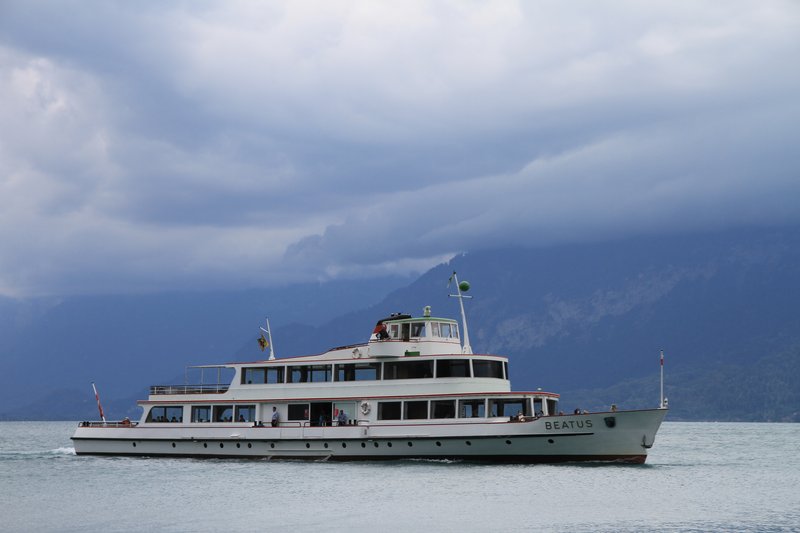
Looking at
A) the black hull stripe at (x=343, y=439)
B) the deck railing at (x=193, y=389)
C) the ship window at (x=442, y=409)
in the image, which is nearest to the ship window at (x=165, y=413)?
the deck railing at (x=193, y=389)

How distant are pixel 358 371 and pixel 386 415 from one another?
304 cm

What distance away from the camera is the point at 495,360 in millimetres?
54406

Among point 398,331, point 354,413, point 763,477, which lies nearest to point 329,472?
point 354,413

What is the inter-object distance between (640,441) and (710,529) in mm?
14603

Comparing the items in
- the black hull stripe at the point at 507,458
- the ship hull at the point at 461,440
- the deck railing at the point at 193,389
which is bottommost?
the black hull stripe at the point at 507,458

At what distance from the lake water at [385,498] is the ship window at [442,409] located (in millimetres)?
2455

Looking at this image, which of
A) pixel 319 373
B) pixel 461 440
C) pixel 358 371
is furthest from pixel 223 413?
pixel 461 440

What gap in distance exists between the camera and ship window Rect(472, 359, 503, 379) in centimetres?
5356

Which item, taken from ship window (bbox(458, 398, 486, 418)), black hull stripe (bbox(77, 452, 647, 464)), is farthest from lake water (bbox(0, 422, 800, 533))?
ship window (bbox(458, 398, 486, 418))

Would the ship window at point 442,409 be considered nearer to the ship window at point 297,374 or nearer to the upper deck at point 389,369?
the upper deck at point 389,369

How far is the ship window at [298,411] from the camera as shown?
185ft

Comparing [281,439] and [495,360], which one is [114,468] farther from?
[495,360]

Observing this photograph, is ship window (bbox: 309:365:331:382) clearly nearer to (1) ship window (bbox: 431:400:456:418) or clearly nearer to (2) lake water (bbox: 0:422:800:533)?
(2) lake water (bbox: 0:422:800:533)

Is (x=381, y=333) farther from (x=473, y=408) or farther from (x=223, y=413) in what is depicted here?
(x=223, y=413)
